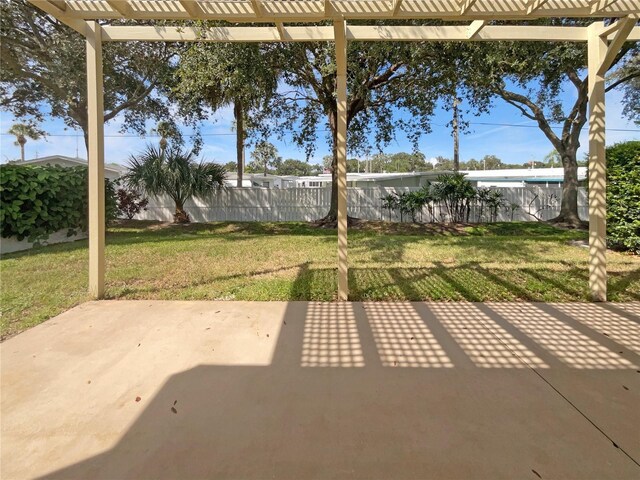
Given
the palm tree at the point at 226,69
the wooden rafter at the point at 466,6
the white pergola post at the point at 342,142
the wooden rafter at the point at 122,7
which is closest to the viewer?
the wooden rafter at the point at 466,6

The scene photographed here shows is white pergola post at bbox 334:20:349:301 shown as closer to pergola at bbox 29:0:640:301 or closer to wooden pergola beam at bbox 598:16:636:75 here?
pergola at bbox 29:0:640:301

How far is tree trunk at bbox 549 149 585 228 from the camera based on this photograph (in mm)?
12391

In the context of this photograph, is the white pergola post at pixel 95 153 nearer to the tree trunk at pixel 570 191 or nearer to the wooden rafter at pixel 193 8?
the wooden rafter at pixel 193 8

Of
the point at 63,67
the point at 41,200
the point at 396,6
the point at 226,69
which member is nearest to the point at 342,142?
the point at 396,6

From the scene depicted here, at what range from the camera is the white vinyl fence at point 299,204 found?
14.2 m

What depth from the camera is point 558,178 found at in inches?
1075

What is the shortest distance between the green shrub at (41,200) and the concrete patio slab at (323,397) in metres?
4.84

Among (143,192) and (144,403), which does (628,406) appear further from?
(143,192)

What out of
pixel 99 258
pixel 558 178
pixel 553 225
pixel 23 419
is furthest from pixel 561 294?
pixel 558 178

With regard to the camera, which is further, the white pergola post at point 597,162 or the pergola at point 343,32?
the white pergola post at point 597,162

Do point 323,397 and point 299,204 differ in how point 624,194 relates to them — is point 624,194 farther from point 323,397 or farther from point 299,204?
point 299,204

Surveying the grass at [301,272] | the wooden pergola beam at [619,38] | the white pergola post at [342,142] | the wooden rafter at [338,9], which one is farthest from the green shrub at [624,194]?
the white pergola post at [342,142]

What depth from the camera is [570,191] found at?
41.1ft

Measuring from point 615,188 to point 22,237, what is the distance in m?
11.3
